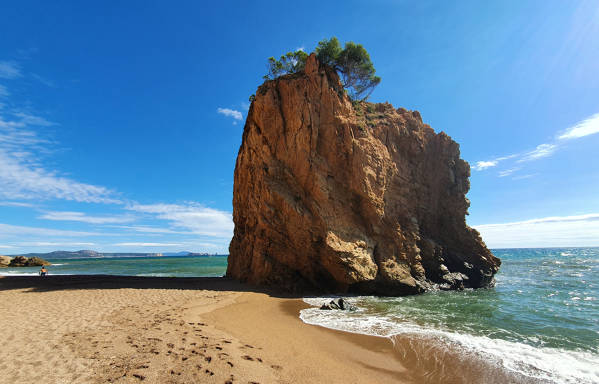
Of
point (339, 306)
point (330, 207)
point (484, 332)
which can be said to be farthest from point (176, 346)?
point (330, 207)

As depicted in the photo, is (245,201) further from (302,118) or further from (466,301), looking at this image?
(466,301)

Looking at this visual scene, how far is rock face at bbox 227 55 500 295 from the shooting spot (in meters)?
15.9

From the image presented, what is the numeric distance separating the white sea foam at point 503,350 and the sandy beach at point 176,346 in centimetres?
116

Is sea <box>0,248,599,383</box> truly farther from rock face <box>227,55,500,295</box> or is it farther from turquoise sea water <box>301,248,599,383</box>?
rock face <box>227,55,500,295</box>

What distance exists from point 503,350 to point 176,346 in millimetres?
9016

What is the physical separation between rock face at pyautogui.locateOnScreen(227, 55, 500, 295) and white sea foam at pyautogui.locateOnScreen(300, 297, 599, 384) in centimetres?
543

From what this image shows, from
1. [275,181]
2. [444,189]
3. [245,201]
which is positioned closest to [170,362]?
[275,181]

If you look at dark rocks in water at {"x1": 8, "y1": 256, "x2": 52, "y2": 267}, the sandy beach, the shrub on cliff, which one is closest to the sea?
the sandy beach

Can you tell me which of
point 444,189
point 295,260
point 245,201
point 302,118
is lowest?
point 295,260

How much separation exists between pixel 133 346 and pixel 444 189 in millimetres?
24985

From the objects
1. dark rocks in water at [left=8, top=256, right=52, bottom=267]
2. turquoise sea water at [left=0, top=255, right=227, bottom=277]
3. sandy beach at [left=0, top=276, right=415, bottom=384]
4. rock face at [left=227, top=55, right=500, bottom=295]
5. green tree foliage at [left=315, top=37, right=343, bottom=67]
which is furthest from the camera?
dark rocks in water at [left=8, top=256, right=52, bottom=267]

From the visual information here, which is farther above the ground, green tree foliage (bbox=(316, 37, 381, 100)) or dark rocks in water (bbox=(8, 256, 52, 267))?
green tree foliage (bbox=(316, 37, 381, 100))

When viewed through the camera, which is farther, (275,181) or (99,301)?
(275,181)

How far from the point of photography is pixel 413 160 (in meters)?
22.8
